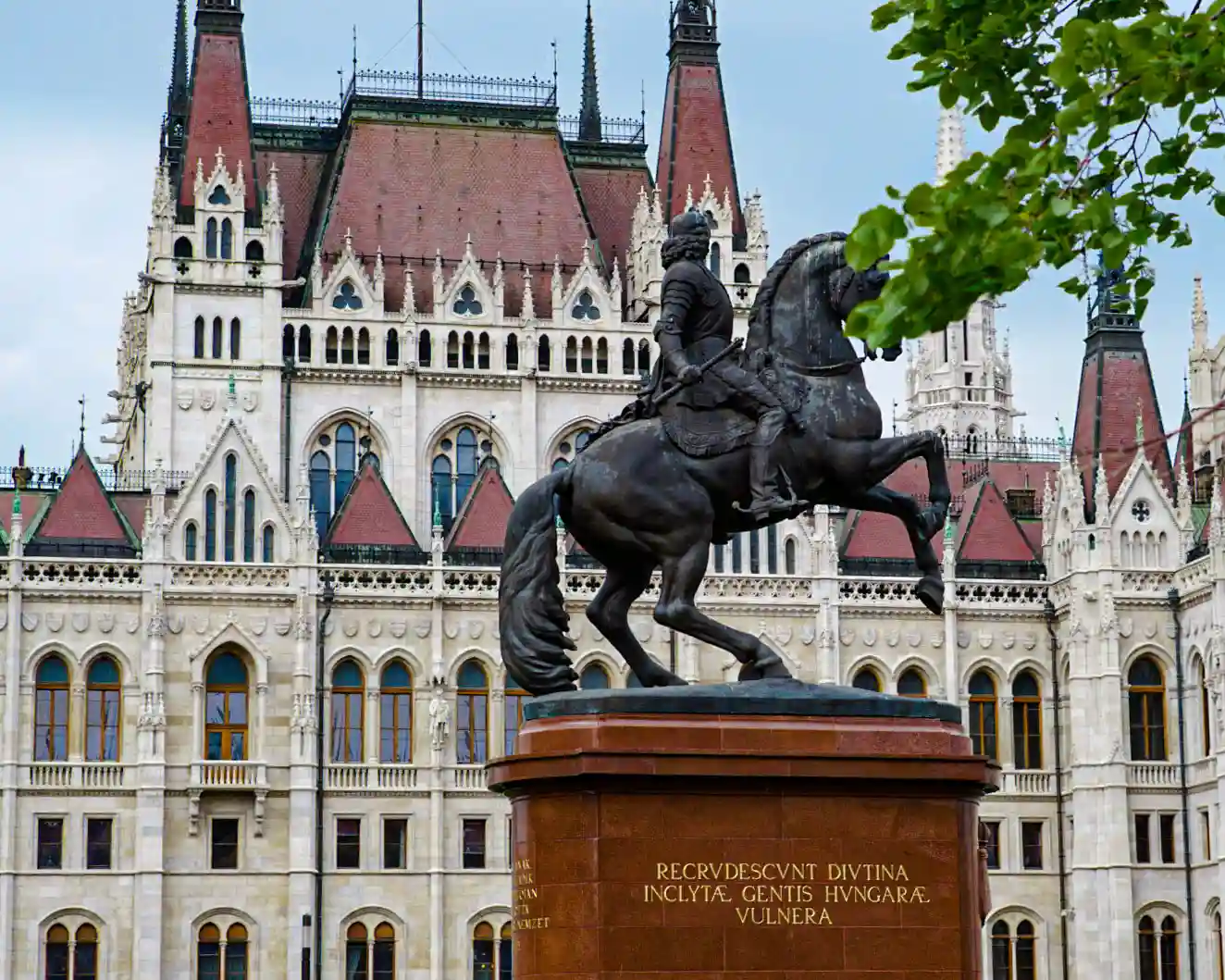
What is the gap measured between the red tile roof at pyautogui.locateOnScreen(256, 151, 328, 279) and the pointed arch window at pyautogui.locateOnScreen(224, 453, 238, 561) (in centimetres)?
994

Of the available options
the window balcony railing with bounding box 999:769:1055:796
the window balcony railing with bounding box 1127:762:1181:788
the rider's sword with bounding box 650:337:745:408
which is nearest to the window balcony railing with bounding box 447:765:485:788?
the window balcony railing with bounding box 999:769:1055:796

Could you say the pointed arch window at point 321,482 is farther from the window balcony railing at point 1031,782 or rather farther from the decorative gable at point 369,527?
the window balcony railing at point 1031,782

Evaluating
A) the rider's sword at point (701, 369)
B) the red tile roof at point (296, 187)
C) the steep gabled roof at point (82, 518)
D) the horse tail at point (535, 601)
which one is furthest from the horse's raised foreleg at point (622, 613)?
the red tile roof at point (296, 187)

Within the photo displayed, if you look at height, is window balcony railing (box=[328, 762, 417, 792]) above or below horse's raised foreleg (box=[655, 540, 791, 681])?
above

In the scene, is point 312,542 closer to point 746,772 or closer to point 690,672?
point 690,672

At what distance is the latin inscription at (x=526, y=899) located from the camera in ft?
66.7

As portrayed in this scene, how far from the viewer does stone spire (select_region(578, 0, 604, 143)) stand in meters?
83.4

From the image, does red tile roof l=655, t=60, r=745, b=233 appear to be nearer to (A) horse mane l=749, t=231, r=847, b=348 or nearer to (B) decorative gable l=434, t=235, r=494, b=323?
(B) decorative gable l=434, t=235, r=494, b=323

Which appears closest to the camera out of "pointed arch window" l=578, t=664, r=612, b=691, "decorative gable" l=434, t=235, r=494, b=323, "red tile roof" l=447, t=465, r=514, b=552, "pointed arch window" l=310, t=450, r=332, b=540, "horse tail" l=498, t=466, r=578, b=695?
"horse tail" l=498, t=466, r=578, b=695

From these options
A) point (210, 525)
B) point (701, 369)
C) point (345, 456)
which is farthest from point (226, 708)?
point (701, 369)

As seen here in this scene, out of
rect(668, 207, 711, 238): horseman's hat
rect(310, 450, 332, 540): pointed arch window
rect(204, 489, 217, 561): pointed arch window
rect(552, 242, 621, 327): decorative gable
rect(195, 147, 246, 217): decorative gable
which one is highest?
rect(195, 147, 246, 217): decorative gable

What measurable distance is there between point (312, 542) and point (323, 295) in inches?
373

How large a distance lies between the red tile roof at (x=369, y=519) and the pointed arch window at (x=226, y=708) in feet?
14.0

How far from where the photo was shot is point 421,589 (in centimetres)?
6650
